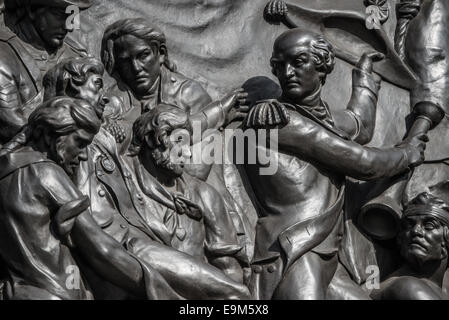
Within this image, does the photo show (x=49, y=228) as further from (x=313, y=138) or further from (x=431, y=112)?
(x=431, y=112)

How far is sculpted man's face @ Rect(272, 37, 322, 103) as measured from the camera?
9.51 meters

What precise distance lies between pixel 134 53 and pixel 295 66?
100 cm

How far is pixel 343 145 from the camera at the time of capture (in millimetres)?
9469

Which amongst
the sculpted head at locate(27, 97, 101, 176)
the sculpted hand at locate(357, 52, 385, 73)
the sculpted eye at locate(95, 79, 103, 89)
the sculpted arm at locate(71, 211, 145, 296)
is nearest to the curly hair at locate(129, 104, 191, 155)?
the sculpted eye at locate(95, 79, 103, 89)

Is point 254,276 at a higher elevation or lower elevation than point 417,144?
lower

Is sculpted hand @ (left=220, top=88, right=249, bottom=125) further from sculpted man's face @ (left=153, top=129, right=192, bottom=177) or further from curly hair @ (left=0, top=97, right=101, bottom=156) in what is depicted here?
curly hair @ (left=0, top=97, right=101, bottom=156)

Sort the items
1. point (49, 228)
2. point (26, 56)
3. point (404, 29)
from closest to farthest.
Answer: point (49, 228), point (26, 56), point (404, 29)

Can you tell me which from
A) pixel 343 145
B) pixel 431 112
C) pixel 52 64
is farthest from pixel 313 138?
pixel 52 64

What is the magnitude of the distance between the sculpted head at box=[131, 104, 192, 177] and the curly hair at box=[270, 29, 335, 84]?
0.75 meters

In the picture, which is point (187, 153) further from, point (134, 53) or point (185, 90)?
point (134, 53)

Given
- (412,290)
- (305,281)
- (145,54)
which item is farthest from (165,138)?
(412,290)

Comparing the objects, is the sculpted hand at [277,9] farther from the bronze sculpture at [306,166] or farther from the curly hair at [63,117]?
the curly hair at [63,117]

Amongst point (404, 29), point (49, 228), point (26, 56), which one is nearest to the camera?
point (49, 228)
